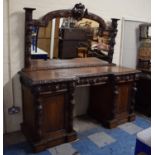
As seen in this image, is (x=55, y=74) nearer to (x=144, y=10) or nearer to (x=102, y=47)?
(x=102, y=47)

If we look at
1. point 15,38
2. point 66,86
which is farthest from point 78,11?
point 66,86

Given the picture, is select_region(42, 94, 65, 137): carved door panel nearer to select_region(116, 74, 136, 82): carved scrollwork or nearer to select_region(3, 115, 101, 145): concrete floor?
select_region(3, 115, 101, 145): concrete floor

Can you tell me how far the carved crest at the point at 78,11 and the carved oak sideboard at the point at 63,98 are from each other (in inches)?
23.4

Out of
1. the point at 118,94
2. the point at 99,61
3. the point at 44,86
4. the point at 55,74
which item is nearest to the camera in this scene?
the point at 44,86

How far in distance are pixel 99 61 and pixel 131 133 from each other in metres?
1.13

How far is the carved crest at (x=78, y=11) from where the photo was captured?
2721 millimetres

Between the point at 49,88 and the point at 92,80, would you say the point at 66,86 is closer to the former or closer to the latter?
the point at 49,88

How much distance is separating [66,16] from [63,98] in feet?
3.57

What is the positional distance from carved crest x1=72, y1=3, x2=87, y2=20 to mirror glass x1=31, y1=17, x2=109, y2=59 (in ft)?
0.19

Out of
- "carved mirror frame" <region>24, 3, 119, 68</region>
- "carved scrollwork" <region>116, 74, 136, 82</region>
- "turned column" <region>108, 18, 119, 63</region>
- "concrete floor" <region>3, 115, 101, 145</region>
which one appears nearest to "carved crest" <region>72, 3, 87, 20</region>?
"carved mirror frame" <region>24, 3, 119, 68</region>

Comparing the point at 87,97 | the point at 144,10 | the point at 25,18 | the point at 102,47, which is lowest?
the point at 87,97

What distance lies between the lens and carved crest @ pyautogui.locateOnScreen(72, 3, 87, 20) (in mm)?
2721

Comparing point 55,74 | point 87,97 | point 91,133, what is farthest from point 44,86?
point 87,97

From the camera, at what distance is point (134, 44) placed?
3672mm
